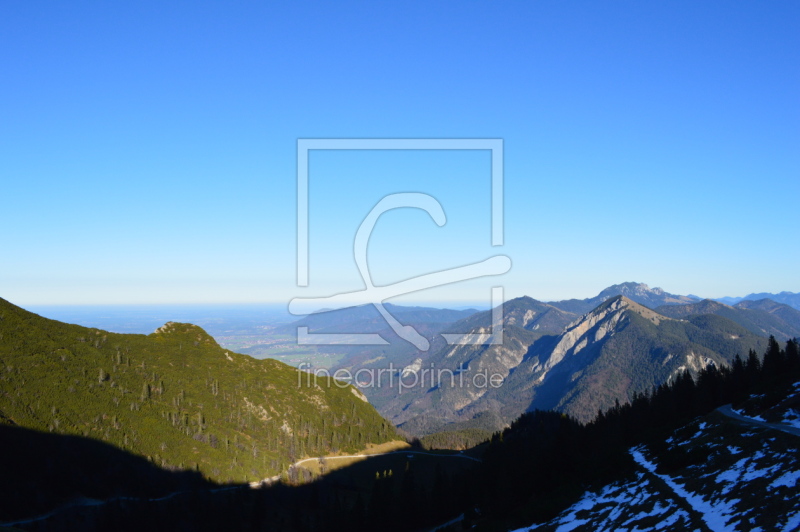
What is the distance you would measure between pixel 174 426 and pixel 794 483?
165120 millimetres

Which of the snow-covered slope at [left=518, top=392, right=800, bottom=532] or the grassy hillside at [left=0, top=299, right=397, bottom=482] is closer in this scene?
the snow-covered slope at [left=518, top=392, right=800, bottom=532]

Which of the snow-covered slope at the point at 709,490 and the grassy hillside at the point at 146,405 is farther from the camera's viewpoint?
the grassy hillside at the point at 146,405

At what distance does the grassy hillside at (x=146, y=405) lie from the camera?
458 feet

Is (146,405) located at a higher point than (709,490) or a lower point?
lower

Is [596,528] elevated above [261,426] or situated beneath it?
elevated above

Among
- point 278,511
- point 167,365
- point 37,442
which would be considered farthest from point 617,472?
point 167,365

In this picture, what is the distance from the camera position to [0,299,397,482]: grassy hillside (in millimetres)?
139500

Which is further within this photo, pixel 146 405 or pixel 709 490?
pixel 146 405

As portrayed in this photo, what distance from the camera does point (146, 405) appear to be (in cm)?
16112

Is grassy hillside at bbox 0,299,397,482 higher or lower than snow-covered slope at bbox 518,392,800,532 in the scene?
lower

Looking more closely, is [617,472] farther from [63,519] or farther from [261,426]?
[261,426]

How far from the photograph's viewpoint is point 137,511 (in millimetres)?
112125

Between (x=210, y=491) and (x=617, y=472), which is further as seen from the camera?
(x=210, y=491)

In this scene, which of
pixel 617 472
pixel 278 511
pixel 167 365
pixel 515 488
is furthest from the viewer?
pixel 167 365
